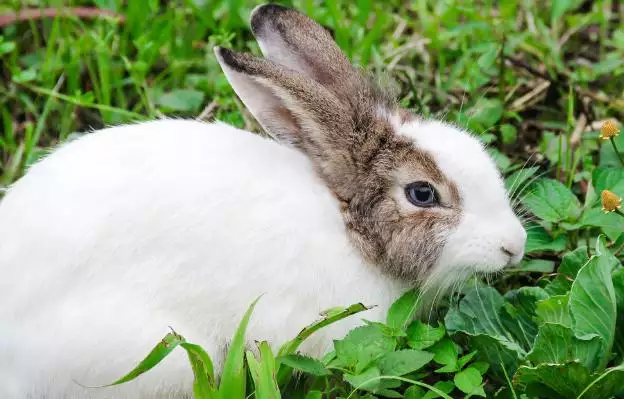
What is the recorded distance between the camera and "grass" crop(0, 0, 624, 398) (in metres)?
4.93

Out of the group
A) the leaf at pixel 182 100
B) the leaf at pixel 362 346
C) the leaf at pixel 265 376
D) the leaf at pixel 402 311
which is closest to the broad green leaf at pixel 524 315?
the leaf at pixel 402 311

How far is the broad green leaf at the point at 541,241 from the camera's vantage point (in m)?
4.22

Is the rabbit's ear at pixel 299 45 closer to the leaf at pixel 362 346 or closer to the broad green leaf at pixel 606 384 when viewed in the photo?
the leaf at pixel 362 346

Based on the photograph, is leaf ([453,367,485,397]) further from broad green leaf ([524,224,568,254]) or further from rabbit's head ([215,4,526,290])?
broad green leaf ([524,224,568,254])

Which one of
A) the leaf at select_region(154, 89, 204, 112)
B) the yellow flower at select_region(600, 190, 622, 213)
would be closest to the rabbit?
the yellow flower at select_region(600, 190, 622, 213)

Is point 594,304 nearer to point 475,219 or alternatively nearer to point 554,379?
point 554,379

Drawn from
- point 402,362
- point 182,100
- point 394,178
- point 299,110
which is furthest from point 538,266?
point 182,100

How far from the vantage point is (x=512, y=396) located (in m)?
3.75

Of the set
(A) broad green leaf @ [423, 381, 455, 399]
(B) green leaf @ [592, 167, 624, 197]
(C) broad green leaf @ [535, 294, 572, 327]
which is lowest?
(A) broad green leaf @ [423, 381, 455, 399]

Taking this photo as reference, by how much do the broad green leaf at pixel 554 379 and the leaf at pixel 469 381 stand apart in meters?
0.14

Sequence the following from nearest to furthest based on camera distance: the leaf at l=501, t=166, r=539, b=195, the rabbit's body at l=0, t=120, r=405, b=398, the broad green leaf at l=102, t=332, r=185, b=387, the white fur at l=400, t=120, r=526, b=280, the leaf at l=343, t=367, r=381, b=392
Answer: the broad green leaf at l=102, t=332, r=185, b=387, the leaf at l=343, t=367, r=381, b=392, the rabbit's body at l=0, t=120, r=405, b=398, the white fur at l=400, t=120, r=526, b=280, the leaf at l=501, t=166, r=539, b=195

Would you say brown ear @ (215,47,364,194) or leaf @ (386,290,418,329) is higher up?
brown ear @ (215,47,364,194)

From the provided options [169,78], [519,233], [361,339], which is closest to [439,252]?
[519,233]

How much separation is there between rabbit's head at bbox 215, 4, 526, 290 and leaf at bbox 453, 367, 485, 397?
46cm
